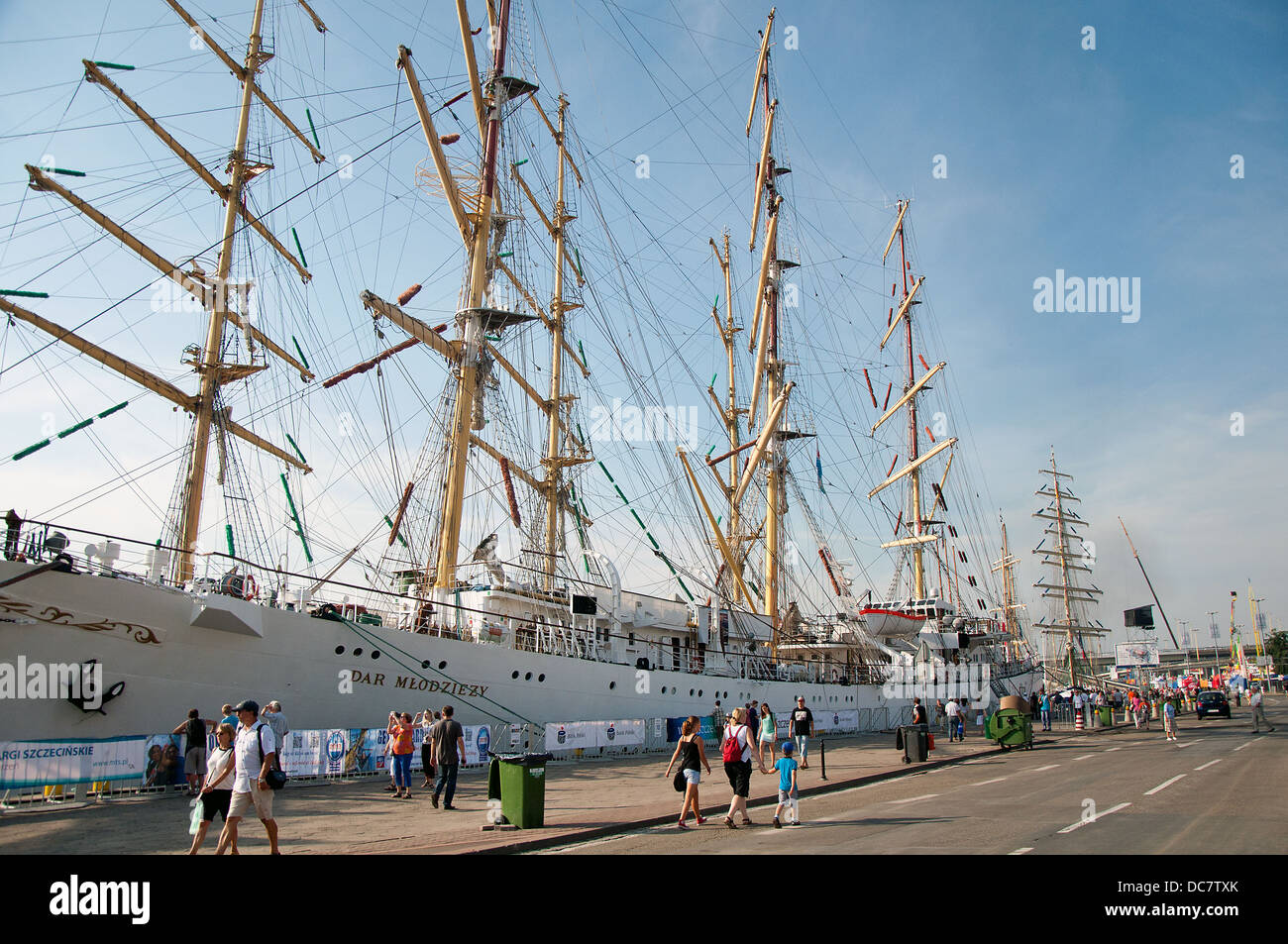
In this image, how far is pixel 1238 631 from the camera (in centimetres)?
12112

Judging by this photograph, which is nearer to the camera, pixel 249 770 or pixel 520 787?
pixel 249 770

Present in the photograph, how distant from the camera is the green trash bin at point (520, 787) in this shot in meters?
10.9

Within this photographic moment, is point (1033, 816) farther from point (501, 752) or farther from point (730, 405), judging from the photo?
point (730, 405)

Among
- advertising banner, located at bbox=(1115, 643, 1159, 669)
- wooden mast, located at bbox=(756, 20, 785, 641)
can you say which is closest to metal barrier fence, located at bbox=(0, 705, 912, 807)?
wooden mast, located at bbox=(756, 20, 785, 641)

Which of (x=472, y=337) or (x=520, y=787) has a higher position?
(x=472, y=337)

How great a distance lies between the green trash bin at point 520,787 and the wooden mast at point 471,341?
44.0ft

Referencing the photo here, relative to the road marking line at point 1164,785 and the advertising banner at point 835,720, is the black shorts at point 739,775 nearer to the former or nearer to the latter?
the road marking line at point 1164,785

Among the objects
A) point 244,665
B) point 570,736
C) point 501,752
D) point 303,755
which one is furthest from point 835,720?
point 244,665

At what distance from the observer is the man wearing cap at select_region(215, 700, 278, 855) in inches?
312

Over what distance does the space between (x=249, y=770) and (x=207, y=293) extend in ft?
73.3

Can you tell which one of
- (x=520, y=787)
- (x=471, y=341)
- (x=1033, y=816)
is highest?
(x=471, y=341)

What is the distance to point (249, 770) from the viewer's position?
7.96 meters

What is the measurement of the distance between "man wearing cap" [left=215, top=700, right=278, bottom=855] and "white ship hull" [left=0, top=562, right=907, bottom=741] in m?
9.25

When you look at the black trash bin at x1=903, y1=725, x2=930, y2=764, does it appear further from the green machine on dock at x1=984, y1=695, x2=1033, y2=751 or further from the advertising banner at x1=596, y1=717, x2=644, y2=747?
the advertising banner at x1=596, y1=717, x2=644, y2=747
